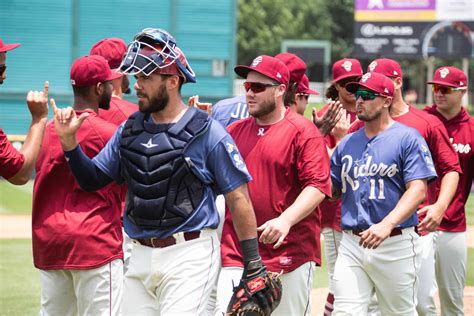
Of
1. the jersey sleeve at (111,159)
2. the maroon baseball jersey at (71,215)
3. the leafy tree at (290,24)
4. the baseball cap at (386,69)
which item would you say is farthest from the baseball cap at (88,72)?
the leafy tree at (290,24)

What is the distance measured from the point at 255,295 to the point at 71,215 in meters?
1.40

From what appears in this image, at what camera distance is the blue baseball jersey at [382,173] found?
647 centimetres

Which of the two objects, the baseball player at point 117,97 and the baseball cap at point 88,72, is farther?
the baseball player at point 117,97

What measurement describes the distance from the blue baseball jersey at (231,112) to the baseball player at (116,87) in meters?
0.66

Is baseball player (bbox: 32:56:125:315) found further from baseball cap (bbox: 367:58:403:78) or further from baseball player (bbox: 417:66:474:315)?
baseball player (bbox: 417:66:474:315)

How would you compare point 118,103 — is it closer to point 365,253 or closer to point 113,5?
point 365,253

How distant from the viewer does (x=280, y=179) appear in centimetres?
605

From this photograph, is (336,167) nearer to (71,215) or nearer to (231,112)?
(231,112)

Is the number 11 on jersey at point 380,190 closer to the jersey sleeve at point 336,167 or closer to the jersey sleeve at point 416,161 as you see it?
the jersey sleeve at point 416,161

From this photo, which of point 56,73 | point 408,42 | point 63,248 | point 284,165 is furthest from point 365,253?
point 408,42

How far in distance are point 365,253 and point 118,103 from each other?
219cm

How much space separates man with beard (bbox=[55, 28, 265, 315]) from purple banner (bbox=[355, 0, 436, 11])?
94.1ft

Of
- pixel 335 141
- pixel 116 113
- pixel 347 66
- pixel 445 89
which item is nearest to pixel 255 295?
pixel 116 113

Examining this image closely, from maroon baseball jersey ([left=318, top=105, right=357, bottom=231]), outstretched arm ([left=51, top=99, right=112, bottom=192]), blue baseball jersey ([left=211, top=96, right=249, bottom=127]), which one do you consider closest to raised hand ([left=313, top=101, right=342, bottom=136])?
blue baseball jersey ([left=211, top=96, right=249, bottom=127])
